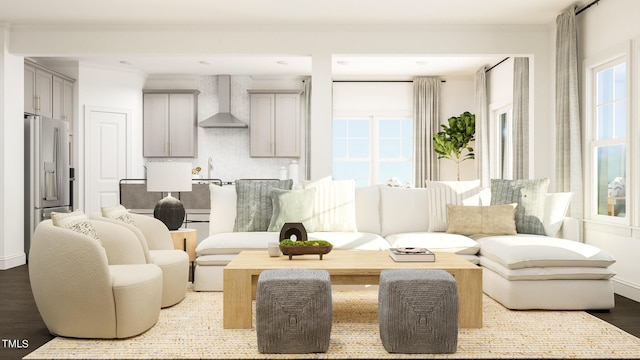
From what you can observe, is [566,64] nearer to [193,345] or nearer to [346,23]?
[346,23]

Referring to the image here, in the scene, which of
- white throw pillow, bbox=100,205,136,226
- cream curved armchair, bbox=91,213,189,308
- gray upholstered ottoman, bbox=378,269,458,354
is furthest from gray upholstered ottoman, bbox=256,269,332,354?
white throw pillow, bbox=100,205,136,226

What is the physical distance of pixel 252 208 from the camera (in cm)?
489

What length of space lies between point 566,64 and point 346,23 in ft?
7.61

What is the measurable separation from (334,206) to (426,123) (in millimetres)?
4395

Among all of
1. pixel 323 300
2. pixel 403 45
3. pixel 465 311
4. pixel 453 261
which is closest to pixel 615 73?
pixel 403 45

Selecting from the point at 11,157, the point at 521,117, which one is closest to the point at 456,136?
the point at 521,117

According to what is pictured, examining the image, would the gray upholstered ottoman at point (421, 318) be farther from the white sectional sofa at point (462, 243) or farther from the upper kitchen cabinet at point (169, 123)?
the upper kitchen cabinet at point (169, 123)

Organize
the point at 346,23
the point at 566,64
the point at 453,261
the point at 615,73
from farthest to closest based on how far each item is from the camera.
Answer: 1. the point at 346,23
2. the point at 566,64
3. the point at 615,73
4. the point at 453,261

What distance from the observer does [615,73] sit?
4730mm

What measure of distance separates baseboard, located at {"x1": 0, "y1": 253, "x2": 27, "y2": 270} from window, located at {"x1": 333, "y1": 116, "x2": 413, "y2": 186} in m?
4.91

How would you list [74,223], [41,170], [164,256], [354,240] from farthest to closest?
[41,170]
[354,240]
[164,256]
[74,223]

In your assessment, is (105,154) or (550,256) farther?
(105,154)

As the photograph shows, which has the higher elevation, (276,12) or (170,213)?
(276,12)

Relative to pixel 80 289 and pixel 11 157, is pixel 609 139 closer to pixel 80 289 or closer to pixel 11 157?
pixel 80 289
